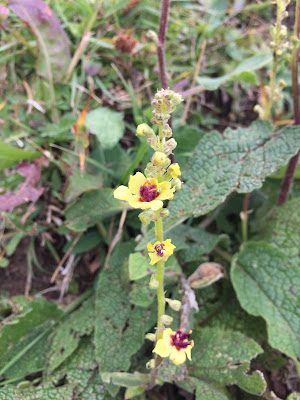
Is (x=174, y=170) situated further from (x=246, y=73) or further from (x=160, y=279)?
(x=246, y=73)

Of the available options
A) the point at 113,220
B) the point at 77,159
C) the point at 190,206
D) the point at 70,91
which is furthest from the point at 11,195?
the point at 190,206

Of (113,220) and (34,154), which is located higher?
(34,154)

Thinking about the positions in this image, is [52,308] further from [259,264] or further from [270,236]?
[270,236]

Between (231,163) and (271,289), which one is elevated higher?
(231,163)

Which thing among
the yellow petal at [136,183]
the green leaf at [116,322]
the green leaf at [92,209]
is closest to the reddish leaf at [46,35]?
the green leaf at [92,209]

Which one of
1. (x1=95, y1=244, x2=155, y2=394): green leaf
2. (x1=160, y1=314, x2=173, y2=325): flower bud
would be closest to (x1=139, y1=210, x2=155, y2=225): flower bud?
(x1=160, y1=314, x2=173, y2=325): flower bud

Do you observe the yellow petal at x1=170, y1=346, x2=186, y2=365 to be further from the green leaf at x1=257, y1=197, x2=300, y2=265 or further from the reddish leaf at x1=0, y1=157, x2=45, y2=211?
the reddish leaf at x1=0, y1=157, x2=45, y2=211

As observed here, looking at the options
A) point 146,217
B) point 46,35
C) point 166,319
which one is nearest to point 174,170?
point 146,217
